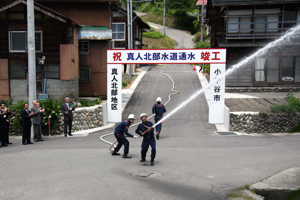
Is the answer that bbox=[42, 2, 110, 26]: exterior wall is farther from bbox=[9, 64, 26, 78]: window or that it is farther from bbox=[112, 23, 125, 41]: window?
bbox=[112, 23, 125, 41]: window

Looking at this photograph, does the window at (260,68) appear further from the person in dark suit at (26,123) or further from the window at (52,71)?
the person in dark suit at (26,123)

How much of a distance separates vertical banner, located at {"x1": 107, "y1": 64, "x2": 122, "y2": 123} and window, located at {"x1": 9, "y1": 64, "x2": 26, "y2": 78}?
20.9 feet

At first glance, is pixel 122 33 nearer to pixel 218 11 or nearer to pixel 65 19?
pixel 218 11

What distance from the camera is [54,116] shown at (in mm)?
17484

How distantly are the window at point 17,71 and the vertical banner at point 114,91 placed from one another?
20.9 feet

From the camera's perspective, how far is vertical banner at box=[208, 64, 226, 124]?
1905 centimetres

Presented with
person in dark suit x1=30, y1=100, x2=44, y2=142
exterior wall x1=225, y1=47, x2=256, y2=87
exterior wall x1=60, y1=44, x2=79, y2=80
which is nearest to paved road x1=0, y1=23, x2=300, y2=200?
person in dark suit x1=30, y1=100, x2=44, y2=142

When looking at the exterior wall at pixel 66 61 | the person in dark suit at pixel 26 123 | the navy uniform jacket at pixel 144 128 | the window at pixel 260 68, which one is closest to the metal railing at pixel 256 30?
the window at pixel 260 68

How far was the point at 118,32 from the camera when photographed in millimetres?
40156

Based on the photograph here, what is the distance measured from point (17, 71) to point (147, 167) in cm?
1520

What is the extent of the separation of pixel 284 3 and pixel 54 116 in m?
21.0

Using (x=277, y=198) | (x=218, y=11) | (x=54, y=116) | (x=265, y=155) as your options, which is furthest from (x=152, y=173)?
(x=218, y=11)

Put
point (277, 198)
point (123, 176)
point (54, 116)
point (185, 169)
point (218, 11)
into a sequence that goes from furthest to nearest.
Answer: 1. point (218, 11)
2. point (54, 116)
3. point (185, 169)
4. point (123, 176)
5. point (277, 198)

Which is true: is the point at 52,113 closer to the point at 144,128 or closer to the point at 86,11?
the point at 144,128
